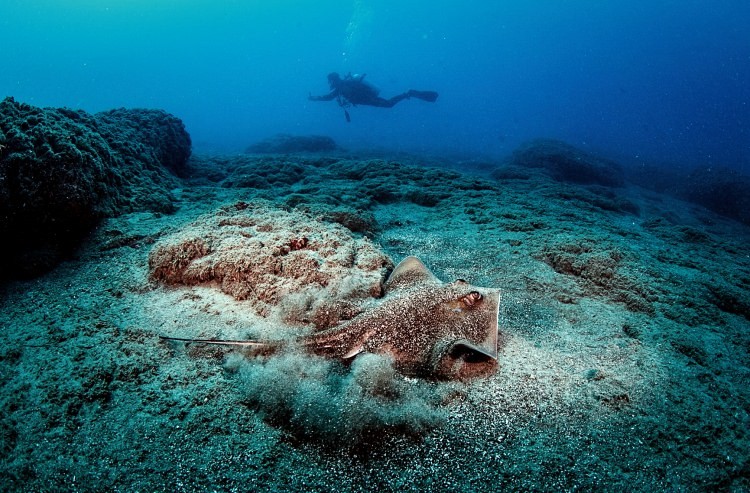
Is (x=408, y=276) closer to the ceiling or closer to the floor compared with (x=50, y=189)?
closer to the floor

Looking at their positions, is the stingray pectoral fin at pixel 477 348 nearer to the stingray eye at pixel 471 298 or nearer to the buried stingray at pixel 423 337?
the buried stingray at pixel 423 337

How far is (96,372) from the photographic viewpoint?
2.41m

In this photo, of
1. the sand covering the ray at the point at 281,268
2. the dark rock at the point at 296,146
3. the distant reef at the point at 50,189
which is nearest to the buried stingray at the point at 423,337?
the sand covering the ray at the point at 281,268

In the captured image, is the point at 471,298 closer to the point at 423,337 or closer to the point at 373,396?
the point at 423,337

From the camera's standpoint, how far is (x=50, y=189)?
3947 millimetres

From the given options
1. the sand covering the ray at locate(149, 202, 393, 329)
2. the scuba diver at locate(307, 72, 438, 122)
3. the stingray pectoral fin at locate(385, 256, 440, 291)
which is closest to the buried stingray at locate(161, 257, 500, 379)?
the sand covering the ray at locate(149, 202, 393, 329)

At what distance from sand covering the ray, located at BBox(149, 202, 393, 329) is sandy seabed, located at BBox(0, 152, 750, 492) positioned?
20 centimetres

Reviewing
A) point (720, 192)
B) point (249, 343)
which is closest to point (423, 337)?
point (249, 343)

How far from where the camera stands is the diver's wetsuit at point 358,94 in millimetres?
24922

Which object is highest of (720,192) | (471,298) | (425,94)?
(425,94)

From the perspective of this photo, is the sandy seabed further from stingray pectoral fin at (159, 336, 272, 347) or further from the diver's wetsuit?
the diver's wetsuit

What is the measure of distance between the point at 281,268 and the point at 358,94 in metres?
25.2

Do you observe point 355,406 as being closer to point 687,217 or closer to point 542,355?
point 542,355

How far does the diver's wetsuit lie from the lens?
981 inches
